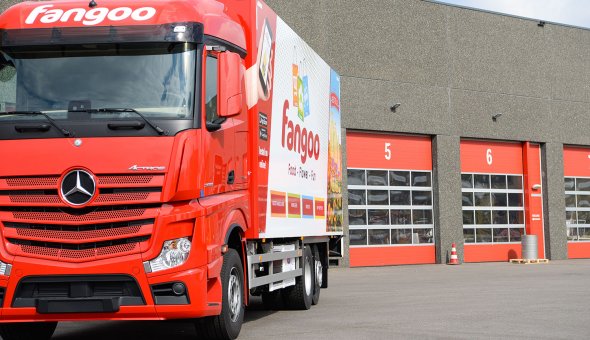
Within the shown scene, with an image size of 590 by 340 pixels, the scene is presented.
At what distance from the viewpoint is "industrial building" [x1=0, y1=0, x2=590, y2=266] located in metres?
27.7

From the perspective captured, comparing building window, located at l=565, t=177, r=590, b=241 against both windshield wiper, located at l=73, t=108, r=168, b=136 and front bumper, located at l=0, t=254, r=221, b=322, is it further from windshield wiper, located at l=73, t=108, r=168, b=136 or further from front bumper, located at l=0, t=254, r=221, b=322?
windshield wiper, located at l=73, t=108, r=168, b=136

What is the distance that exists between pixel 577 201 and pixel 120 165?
28.0m

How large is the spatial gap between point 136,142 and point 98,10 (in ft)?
4.91

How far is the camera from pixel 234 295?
9852mm

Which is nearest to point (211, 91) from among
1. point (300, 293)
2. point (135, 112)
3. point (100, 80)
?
point (135, 112)

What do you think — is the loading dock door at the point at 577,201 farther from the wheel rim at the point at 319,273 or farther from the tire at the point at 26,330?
the tire at the point at 26,330

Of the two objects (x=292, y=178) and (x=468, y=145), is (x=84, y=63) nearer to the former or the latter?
(x=292, y=178)

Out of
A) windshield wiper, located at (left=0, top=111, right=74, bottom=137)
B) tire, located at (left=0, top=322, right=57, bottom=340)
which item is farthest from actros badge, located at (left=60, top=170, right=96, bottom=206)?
tire, located at (left=0, top=322, right=57, bottom=340)

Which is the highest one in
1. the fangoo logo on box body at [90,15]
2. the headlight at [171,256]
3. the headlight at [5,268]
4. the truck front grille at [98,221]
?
the fangoo logo on box body at [90,15]

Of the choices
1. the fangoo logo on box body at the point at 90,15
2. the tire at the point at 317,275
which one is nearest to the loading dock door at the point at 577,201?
the tire at the point at 317,275

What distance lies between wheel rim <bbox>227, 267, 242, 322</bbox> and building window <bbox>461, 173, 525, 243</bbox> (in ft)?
69.4

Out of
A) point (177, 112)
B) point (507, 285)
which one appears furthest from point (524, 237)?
→ point (177, 112)

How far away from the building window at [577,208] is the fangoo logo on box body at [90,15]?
2693 cm

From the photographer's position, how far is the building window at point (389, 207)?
27.5 m
